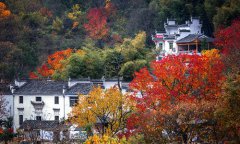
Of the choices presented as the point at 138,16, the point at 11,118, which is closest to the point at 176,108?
the point at 11,118

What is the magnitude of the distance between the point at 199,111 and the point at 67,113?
15.8 meters

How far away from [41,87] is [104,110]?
9567mm

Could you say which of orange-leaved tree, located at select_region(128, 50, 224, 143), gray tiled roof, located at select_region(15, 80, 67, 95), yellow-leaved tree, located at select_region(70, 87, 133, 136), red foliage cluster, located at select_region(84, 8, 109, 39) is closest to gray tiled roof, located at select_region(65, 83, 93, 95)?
gray tiled roof, located at select_region(15, 80, 67, 95)

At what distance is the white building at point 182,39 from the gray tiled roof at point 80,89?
8.32 metres

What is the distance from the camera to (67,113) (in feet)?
133

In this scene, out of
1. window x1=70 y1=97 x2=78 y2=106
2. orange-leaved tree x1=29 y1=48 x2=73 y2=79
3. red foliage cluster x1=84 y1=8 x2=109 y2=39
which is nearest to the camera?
window x1=70 y1=97 x2=78 y2=106

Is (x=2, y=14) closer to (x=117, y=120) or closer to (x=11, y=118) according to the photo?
(x=11, y=118)

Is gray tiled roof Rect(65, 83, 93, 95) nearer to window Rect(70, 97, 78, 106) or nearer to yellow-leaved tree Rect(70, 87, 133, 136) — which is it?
window Rect(70, 97, 78, 106)

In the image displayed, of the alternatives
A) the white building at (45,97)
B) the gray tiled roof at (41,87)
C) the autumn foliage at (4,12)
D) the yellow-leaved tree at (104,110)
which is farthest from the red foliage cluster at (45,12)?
the yellow-leaved tree at (104,110)

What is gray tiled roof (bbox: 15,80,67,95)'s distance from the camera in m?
41.5

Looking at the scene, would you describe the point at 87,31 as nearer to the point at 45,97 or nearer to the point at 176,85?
the point at 45,97

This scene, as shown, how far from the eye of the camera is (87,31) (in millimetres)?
57938

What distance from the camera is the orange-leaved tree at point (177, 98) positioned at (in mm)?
26938

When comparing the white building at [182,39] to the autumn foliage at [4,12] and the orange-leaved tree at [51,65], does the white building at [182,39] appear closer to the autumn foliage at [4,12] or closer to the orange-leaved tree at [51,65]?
the orange-leaved tree at [51,65]
